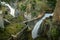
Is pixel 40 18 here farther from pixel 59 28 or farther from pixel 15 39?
pixel 15 39

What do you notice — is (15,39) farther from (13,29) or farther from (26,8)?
(26,8)

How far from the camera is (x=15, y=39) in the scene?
334 inches

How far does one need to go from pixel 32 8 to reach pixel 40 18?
73.9 inches

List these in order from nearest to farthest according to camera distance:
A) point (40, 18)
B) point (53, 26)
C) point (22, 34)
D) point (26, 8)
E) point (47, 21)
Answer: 1. point (22, 34)
2. point (53, 26)
3. point (47, 21)
4. point (40, 18)
5. point (26, 8)

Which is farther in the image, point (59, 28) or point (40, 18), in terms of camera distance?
point (40, 18)

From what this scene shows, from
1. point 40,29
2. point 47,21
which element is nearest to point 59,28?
point 47,21

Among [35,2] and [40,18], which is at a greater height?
[35,2]

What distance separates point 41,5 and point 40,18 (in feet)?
4.98

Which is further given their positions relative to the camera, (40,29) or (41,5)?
(41,5)


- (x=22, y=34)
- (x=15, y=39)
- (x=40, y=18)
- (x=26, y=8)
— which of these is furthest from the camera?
(x=26, y=8)

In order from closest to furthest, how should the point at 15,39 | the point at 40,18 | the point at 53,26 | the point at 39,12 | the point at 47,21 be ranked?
the point at 15,39 → the point at 53,26 → the point at 47,21 → the point at 40,18 → the point at 39,12

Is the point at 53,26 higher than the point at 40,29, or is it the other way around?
the point at 53,26

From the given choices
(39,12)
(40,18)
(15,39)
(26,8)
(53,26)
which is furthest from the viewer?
(26,8)

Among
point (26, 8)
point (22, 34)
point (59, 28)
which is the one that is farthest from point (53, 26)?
point (26, 8)
